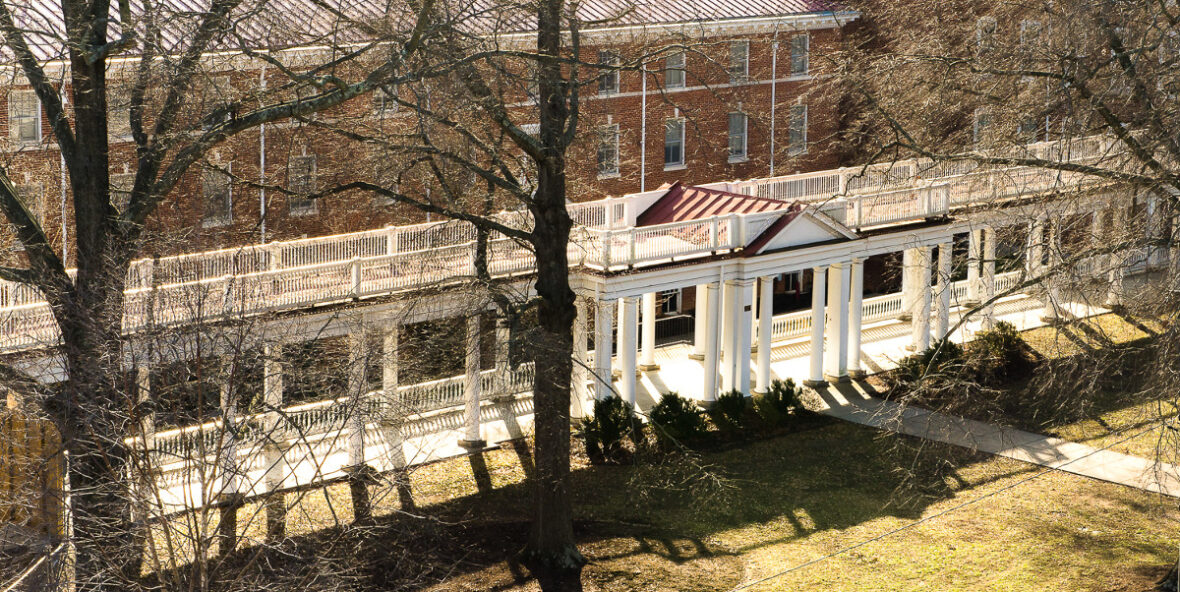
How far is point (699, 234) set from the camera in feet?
87.7

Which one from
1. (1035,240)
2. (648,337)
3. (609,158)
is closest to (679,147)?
(609,158)

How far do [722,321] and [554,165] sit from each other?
855 centimetres

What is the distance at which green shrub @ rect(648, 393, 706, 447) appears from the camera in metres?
25.3

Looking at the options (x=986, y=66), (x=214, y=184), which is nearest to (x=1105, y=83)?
(x=986, y=66)

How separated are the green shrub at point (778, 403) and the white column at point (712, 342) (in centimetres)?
88

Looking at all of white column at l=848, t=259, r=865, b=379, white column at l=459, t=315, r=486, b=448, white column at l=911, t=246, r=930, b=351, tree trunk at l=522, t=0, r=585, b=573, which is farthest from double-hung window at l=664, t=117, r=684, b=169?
tree trunk at l=522, t=0, r=585, b=573

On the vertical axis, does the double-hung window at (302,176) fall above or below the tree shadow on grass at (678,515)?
above

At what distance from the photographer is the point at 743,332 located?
27594mm

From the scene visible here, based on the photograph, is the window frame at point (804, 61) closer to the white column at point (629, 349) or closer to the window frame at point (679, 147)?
the window frame at point (679, 147)

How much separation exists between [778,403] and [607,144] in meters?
5.79

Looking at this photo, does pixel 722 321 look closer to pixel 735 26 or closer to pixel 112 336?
pixel 735 26

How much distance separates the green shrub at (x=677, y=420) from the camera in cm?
2528

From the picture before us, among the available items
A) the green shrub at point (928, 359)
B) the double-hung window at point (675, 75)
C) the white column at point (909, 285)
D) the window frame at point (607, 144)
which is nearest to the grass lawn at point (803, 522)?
the green shrub at point (928, 359)

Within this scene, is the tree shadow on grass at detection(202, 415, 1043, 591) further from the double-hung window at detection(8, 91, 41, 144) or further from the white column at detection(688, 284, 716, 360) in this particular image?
the double-hung window at detection(8, 91, 41, 144)
